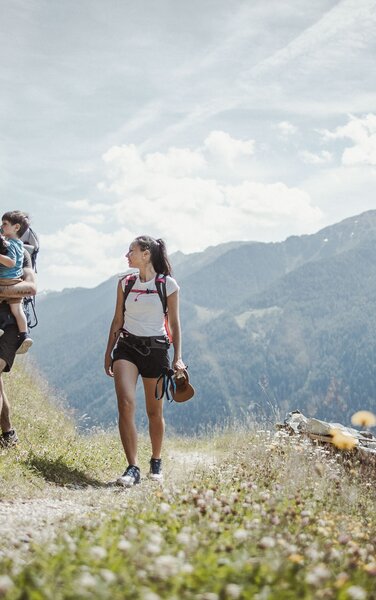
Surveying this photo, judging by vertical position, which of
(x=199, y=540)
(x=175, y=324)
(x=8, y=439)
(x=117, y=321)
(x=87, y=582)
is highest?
(x=117, y=321)

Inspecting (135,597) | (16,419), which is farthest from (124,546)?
(16,419)

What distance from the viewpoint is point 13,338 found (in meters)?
6.99

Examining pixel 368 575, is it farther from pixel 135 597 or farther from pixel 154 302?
pixel 154 302

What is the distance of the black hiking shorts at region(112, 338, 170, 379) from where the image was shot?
7.29 meters

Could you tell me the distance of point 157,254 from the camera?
24.2 feet

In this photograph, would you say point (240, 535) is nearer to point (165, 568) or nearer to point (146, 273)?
point (165, 568)

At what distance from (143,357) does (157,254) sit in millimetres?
1208

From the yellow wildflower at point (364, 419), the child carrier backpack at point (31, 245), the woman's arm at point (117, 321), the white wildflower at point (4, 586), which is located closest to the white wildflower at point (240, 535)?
the white wildflower at point (4, 586)

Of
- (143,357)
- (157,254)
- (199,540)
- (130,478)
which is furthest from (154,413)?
(199,540)

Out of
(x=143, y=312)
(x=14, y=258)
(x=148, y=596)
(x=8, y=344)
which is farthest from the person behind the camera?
(x=143, y=312)

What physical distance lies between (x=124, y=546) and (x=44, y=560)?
Answer: 41 centimetres

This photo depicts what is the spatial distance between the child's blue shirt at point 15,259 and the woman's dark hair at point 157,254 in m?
1.32

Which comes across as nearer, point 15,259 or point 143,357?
point 15,259

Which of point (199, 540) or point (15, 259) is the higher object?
point (15, 259)
